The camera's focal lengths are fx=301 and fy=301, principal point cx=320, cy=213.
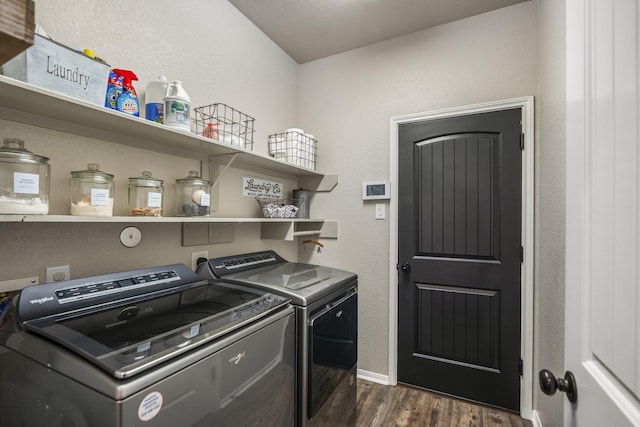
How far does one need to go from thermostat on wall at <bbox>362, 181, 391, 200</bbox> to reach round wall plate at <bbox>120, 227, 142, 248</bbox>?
159 centimetres

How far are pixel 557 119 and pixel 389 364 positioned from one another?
1932mm

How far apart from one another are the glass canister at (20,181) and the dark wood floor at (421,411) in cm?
200

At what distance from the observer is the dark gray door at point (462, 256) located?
199 cm

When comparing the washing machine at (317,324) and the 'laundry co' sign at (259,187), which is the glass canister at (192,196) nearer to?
the washing machine at (317,324)

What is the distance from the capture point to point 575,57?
2.30 feet

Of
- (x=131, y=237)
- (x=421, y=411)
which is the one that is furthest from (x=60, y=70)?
(x=421, y=411)

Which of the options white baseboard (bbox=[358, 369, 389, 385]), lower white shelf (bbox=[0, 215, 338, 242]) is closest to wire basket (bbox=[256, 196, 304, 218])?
lower white shelf (bbox=[0, 215, 338, 242])

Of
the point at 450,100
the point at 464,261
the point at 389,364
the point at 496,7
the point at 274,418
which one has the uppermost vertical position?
the point at 496,7

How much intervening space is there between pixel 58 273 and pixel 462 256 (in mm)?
2223

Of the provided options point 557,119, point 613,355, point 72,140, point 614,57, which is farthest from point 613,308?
point 72,140

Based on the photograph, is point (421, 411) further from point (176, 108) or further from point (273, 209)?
point (176, 108)

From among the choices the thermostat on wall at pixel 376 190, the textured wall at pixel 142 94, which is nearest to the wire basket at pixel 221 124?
the textured wall at pixel 142 94

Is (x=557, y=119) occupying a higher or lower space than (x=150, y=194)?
higher

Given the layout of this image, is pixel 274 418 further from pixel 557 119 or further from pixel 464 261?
pixel 557 119
